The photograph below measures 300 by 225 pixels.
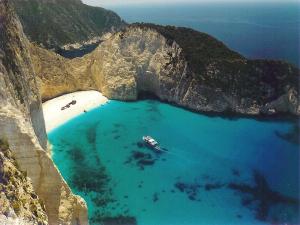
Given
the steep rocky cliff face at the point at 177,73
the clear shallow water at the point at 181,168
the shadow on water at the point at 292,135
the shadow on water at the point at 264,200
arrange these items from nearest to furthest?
1. the shadow on water at the point at 264,200
2. the clear shallow water at the point at 181,168
3. the shadow on water at the point at 292,135
4. the steep rocky cliff face at the point at 177,73

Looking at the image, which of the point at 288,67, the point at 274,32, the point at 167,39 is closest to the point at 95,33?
the point at 274,32

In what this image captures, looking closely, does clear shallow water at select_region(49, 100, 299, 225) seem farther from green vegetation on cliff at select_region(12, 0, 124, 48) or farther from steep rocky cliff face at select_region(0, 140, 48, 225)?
green vegetation on cliff at select_region(12, 0, 124, 48)

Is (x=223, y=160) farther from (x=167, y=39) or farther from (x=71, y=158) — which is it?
(x=167, y=39)

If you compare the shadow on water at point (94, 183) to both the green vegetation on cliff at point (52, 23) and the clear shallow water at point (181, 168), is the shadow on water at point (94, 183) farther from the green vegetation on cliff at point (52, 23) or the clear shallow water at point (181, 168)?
the green vegetation on cliff at point (52, 23)

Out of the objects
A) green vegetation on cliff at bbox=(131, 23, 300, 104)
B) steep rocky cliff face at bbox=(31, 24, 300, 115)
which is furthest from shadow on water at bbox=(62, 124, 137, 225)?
green vegetation on cliff at bbox=(131, 23, 300, 104)

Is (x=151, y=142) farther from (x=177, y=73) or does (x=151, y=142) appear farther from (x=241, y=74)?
(x=241, y=74)

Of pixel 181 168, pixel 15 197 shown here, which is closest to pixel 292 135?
pixel 181 168

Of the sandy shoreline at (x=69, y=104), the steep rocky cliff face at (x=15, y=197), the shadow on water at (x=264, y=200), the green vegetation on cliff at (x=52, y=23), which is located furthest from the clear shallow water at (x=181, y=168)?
the green vegetation on cliff at (x=52, y=23)
